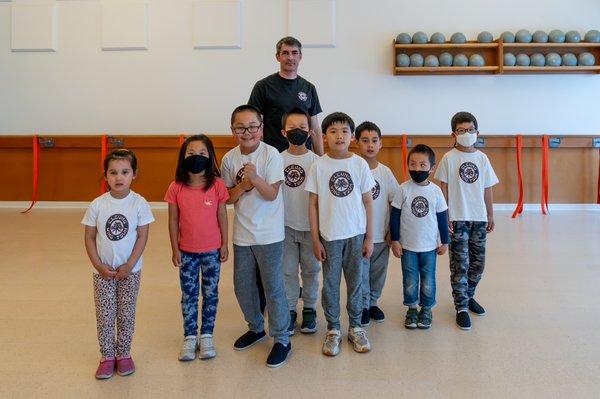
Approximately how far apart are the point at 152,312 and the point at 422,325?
1538mm

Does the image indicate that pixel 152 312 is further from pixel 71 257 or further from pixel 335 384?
pixel 71 257

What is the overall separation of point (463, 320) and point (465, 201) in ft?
2.12

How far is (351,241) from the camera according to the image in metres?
2.04

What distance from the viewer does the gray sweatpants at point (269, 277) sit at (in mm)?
1999

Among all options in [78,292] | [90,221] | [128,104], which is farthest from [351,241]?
[128,104]

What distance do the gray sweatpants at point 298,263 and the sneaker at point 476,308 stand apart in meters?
0.95

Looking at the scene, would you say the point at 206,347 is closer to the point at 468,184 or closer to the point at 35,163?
the point at 468,184

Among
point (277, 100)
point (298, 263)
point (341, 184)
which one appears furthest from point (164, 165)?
point (341, 184)

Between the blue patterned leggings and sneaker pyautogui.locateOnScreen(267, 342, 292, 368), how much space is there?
0.32 metres

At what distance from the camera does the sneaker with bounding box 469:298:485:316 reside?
8.17ft

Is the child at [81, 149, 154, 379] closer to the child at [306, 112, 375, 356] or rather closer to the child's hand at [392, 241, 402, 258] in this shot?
the child at [306, 112, 375, 356]

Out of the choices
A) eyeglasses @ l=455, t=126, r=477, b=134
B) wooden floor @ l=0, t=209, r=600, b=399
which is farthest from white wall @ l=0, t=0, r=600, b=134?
eyeglasses @ l=455, t=126, r=477, b=134

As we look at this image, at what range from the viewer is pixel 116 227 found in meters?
1.81

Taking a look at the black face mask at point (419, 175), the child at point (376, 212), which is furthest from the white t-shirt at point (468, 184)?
the child at point (376, 212)
